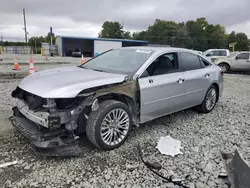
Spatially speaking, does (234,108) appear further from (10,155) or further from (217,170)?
(10,155)

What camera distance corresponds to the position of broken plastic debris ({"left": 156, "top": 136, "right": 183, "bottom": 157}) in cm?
326

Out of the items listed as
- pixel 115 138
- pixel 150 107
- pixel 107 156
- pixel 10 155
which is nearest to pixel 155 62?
pixel 150 107

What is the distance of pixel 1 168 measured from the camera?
2709mm

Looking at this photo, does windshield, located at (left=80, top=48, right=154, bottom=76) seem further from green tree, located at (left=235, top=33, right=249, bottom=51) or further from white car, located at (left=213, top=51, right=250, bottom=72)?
green tree, located at (left=235, top=33, right=249, bottom=51)

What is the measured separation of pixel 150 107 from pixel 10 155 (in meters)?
2.20

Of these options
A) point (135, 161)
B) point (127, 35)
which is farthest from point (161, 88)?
point (127, 35)

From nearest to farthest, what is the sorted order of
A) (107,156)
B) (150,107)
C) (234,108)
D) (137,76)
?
1. (107,156)
2. (137,76)
3. (150,107)
4. (234,108)

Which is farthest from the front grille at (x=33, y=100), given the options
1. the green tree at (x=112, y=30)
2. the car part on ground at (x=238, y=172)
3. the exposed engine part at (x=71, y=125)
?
the green tree at (x=112, y=30)

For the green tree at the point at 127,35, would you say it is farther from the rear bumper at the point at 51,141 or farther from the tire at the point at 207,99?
the rear bumper at the point at 51,141

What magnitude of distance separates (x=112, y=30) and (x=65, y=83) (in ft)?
246

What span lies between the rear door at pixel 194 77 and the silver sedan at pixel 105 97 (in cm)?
2

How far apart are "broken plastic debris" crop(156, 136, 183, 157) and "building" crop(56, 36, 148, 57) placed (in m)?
36.0

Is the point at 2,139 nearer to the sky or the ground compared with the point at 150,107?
nearer to the ground

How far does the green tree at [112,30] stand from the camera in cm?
7456
